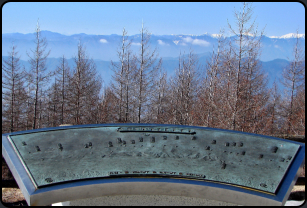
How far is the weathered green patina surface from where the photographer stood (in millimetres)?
4262

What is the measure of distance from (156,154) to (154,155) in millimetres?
46

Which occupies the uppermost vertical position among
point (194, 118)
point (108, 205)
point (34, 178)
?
point (34, 178)

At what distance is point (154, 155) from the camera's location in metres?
4.79

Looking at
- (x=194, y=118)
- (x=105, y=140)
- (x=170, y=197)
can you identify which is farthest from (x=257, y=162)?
(x=194, y=118)

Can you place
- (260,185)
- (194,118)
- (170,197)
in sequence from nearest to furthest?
(260,185) → (170,197) → (194,118)

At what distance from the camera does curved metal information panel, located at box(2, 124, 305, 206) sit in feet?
13.9

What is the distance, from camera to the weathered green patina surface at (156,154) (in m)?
4.26

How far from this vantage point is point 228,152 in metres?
4.91

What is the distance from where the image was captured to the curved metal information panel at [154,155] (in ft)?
13.9

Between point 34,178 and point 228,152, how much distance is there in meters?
3.22

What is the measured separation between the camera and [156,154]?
4816 millimetres

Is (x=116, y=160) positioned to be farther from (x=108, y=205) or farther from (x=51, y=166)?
(x=51, y=166)

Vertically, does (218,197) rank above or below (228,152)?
below

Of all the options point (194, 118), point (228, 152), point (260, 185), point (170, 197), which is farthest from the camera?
point (194, 118)
